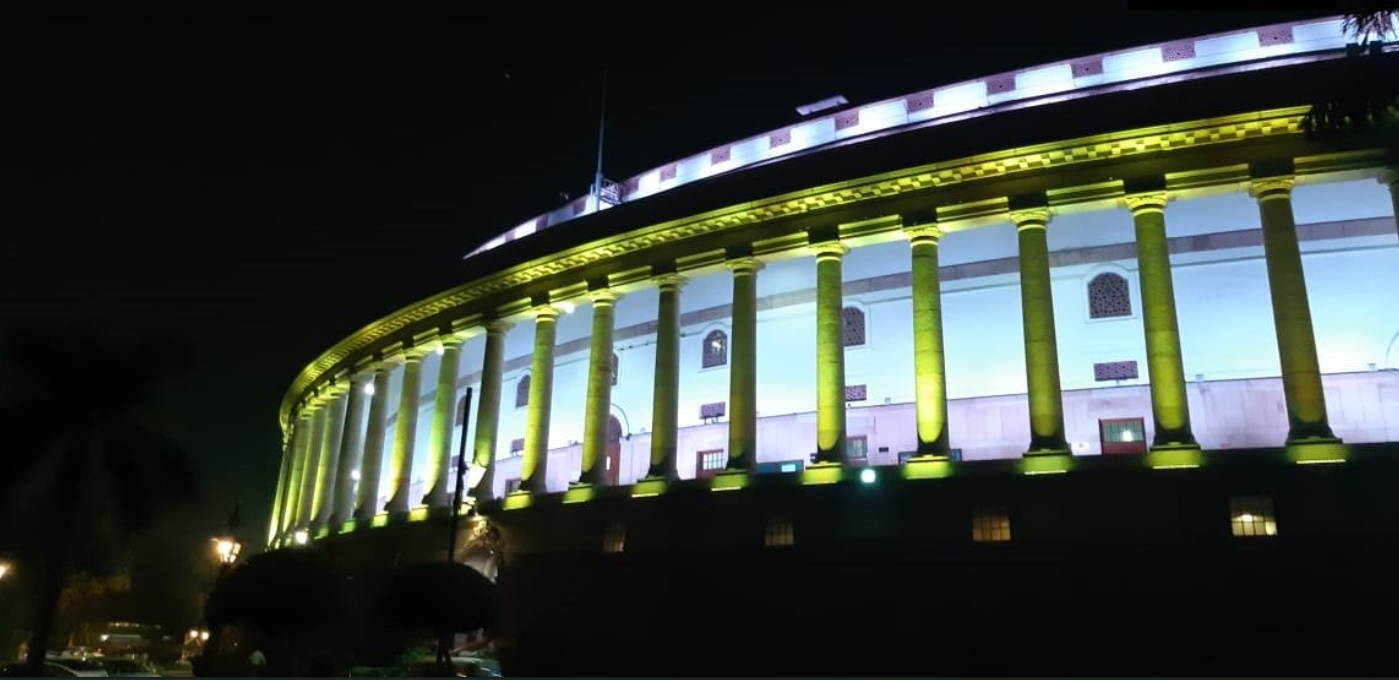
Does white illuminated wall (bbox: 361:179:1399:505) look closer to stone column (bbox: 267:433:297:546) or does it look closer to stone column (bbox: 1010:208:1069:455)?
stone column (bbox: 1010:208:1069:455)

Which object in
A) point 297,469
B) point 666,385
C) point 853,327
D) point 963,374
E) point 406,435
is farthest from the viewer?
point 297,469

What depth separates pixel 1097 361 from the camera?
35.8m

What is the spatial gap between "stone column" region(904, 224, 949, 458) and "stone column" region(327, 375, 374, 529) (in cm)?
3186

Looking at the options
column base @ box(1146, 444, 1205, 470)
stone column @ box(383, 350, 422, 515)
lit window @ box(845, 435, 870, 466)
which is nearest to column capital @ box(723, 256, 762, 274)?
lit window @ box(845, 435, 870, 466)

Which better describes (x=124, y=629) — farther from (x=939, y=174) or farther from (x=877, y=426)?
(x=939, y=174)

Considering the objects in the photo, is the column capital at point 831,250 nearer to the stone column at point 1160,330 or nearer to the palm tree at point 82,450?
the stone column at point 1160,330

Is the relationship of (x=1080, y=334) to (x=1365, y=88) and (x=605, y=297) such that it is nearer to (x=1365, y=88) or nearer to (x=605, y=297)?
(x=605, y=297)

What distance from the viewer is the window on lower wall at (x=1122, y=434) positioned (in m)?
34.6

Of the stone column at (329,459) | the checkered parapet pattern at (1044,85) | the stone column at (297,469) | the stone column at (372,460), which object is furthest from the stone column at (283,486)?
the checkered parapet pattern at (1044,85)

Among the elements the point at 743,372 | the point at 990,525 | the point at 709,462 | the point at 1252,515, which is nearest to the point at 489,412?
the point at 709,462

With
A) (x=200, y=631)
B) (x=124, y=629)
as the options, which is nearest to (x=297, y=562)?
(x=200, y=631)

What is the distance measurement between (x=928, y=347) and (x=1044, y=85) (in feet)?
44.8

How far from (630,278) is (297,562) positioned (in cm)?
1738

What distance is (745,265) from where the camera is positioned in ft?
118
